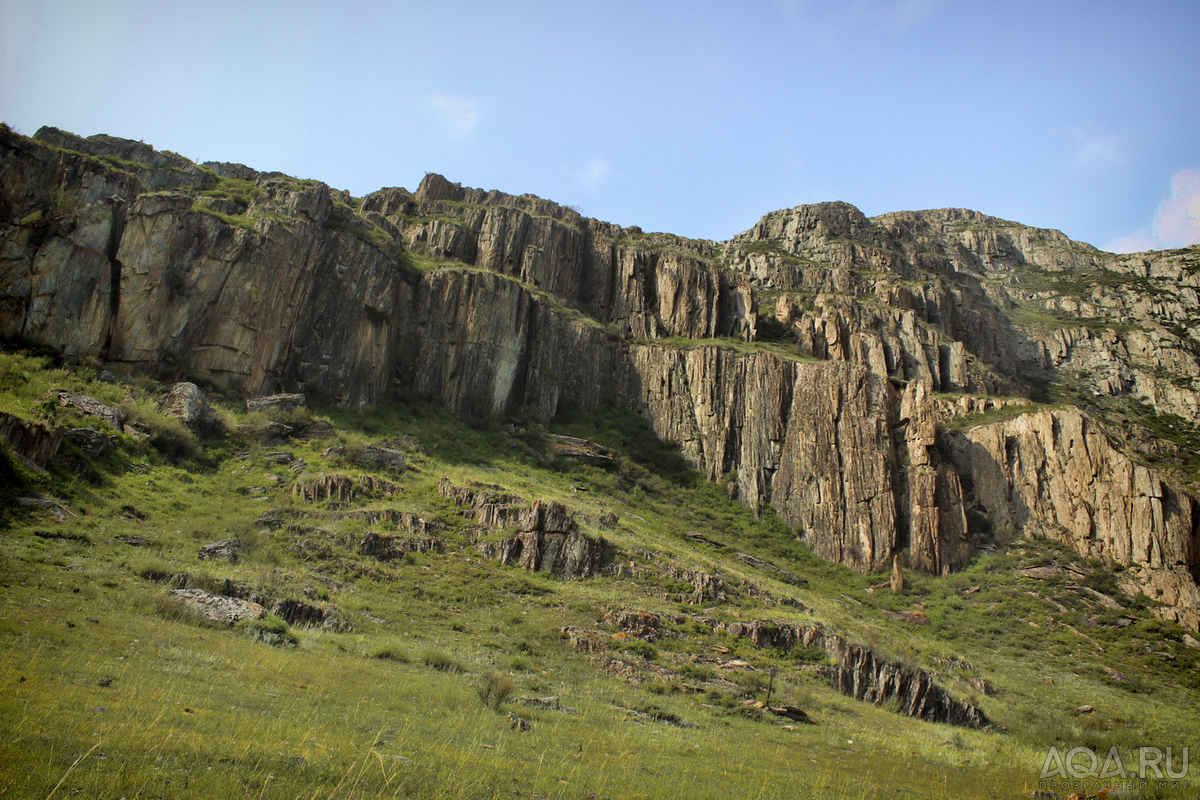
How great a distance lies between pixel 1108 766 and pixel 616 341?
1690 inches

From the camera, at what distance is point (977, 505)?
37.9 m

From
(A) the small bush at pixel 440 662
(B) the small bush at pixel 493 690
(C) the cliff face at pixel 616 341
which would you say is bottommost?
(A) the small bush at pixel 440 662

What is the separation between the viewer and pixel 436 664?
12844 mm

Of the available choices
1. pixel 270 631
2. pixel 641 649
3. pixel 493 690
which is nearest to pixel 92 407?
pixel 270 631

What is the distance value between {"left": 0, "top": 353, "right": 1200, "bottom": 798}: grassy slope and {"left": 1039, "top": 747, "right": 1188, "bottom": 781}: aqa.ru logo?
0.56 m

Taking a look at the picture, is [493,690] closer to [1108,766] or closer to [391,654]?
[391,654]

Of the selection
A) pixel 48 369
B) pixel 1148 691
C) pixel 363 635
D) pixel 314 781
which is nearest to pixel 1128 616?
pixel 1148 691

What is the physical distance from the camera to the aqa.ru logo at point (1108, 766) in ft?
35.4

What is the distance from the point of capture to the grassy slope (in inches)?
228

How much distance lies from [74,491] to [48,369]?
12237mm

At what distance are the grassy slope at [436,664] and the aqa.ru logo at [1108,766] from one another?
0.56m

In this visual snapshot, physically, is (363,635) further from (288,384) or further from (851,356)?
(851,356)

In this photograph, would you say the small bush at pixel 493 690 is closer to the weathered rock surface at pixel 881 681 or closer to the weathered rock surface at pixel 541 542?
the weathered rock surface at pixel 881 681

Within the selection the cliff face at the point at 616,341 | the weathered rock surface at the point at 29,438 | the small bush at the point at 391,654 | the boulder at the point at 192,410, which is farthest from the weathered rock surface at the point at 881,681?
the boulder at the point at 192,410
